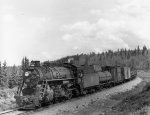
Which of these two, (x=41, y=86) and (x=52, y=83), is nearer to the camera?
(x=41, y=86)

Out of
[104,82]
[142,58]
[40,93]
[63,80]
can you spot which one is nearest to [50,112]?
[40,93]

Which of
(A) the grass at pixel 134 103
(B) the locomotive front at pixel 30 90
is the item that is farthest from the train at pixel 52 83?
(A) the grass at pixel 134 103

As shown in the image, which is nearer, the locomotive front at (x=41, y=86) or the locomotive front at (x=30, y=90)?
the locomotive front at (x=30, y=90)

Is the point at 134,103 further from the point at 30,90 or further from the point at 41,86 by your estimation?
the point at 30,90

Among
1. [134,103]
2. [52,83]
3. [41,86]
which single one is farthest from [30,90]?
[134,103]

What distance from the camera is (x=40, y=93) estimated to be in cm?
1869

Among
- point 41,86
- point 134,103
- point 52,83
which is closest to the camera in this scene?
point 134,103

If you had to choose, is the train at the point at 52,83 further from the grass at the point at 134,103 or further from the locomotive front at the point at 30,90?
the grass at the point at 134,103

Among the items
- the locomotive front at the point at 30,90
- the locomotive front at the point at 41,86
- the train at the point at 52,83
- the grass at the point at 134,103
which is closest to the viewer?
the grass at the point at 134,103

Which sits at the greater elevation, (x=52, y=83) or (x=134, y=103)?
(x=52, y=83)

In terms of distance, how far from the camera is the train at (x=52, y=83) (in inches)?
727

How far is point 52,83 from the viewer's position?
826 inches

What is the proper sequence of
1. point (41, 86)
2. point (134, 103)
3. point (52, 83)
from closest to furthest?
point (134, 103), point (41, 86), point (52, 83)

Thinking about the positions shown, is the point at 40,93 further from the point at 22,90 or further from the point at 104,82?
the point at 104,82
